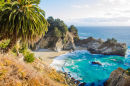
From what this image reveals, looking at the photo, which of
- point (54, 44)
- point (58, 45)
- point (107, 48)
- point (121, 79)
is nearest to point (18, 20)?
point (121, 79)

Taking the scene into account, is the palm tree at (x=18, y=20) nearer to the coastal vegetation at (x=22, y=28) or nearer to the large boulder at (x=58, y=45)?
the coastal vegetation at (x=22, y=28)

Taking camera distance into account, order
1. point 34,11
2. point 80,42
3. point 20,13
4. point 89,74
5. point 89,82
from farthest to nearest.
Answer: point 80,42 < point 89,74 < point 89,82 < point 34,11 < point 20,13

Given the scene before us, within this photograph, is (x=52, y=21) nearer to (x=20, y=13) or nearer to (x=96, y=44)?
(x=96, y=44)

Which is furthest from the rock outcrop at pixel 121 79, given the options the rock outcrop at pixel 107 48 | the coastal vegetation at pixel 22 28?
the rock outcrop at pixel 107 48

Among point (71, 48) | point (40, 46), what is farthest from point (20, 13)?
point (71, 48)

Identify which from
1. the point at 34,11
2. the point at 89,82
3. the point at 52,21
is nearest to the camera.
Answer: the point at 34,11

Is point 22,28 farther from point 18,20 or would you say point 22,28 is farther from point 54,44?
point 54,44

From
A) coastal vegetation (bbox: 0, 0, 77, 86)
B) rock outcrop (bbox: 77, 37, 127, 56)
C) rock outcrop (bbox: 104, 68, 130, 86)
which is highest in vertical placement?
coastal vegetation (bbox: 0, 0, 77, 86)

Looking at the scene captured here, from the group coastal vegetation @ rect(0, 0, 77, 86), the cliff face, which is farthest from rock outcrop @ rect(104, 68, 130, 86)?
the cliff face

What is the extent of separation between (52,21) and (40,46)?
653 inches

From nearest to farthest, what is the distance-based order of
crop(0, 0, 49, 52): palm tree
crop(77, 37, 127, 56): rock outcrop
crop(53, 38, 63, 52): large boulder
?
crop(0, 0, 49, 52): palm tree
crop(77, 37, 127, 56): rock outcrop
crop(53, 38, 63, 52): large boulder

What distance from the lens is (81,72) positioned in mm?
26219

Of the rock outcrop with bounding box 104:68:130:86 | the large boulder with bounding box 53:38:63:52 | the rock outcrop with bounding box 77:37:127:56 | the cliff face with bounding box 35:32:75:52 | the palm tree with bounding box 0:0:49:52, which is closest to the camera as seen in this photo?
the palm tree with bounding box 0:0:49:52

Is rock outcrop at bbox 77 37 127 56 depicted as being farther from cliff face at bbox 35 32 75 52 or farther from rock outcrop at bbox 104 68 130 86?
rock outcrop at bbox 104 68 130 86
